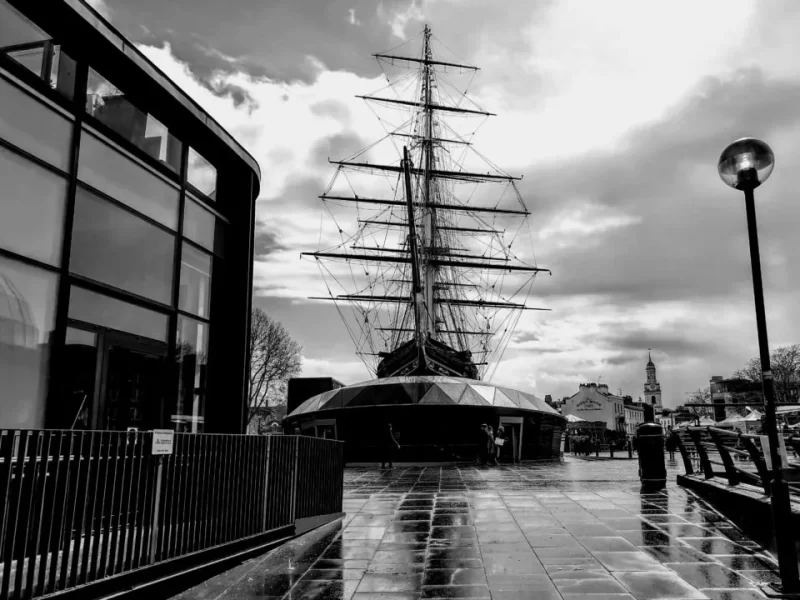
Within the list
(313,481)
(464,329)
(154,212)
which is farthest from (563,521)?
(464,329)

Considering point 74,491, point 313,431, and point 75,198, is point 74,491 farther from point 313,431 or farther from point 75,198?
point 313,431

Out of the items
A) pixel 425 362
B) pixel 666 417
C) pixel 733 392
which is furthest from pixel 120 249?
pixel 733 392

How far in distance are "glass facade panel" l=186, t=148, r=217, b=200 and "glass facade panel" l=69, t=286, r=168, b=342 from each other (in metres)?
2.40

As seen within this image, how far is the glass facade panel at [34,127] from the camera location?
261 inches

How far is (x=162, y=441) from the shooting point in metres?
5.72

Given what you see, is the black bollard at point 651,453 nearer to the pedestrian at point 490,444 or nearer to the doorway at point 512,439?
the pedestrian at point 490,444

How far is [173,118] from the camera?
9.83m

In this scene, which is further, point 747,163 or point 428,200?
point 428,200

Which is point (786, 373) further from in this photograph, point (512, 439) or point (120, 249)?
point (120, 249)

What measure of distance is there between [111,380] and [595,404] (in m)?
117

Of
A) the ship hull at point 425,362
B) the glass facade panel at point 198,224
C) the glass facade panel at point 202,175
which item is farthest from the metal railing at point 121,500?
the ship hull at point 425,362

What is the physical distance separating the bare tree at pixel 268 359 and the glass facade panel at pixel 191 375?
36.6m

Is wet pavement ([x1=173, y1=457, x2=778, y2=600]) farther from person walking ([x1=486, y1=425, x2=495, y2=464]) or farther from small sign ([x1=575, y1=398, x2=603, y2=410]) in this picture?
small sign ([x1=575, y1=398, x2=603, y2=410])

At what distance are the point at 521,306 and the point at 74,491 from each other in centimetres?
4335
